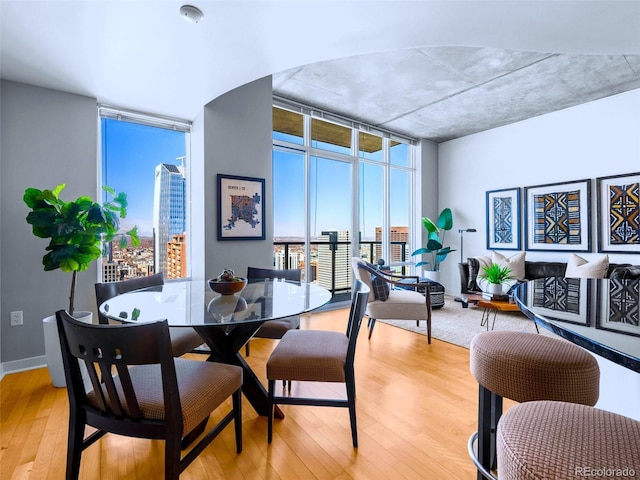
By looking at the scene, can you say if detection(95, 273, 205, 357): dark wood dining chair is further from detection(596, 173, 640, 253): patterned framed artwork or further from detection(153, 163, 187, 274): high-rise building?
detection(596, 173, 640, 253): patterned framed artwork

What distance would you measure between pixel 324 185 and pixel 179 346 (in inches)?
129

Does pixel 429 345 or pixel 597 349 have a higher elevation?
pixel 597 349

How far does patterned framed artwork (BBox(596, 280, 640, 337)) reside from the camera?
865mm

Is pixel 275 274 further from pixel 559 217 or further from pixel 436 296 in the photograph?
pixel 559 217

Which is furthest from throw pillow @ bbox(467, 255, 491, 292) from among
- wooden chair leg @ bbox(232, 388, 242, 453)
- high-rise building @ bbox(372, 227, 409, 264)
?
wooden chair leg @ bbox(232, 388, 242, 453)

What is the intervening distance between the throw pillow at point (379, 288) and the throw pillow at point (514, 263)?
256 cm

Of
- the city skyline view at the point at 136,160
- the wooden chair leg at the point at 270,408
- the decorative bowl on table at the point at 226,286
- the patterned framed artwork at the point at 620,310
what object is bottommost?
the wooden chair leg at the point at 270,408

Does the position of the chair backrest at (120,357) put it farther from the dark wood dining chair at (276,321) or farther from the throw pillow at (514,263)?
the throw pillow at (514,263)

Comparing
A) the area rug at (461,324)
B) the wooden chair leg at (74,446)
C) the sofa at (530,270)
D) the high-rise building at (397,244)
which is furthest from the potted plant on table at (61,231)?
the sofa at (530,270)

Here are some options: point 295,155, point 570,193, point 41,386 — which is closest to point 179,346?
point 41,386

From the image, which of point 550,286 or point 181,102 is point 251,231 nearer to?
point 181,102

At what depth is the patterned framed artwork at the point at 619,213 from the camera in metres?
3.95

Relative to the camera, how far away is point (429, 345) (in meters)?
3.18

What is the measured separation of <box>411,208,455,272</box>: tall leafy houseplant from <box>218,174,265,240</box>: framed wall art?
314 cm
